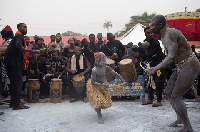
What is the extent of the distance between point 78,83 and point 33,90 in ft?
4.82

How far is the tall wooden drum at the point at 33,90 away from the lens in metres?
7.45

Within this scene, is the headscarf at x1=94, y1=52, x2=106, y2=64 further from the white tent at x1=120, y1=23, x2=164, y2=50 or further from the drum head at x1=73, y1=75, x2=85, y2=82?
the white tent at x1=120, y1=23, x2=164, y2=50

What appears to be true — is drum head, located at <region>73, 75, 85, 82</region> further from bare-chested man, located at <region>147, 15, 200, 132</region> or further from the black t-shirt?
bare-chested man, located at <region>147, 15, 200, 132</region>

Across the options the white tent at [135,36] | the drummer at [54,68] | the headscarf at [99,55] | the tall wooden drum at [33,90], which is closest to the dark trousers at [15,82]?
the tall wooden drum at [33,90]

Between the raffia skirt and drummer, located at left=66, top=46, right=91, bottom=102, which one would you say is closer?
the raffia skirt

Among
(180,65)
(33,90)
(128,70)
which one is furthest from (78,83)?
(180,65)

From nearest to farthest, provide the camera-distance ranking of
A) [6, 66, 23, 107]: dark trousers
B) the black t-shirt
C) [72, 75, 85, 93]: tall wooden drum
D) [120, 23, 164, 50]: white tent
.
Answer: [6, 66, 23, 107]: dark trousers
[72, 75, 85, 93]: tall wooden drum
the black t-shirt
[120, 23, 164, 50]: white tent

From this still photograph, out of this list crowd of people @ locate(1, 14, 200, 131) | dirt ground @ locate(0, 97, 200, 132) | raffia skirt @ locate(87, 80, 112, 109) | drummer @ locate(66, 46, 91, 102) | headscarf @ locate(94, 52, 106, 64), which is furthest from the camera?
drummer @ locate(66, 46, 91, 102)

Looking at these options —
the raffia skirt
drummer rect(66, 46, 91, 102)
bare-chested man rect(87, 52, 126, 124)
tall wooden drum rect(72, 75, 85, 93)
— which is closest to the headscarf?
bare-chested man rect(87, 52, 126, 124)

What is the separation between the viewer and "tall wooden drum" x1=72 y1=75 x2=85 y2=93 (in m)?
7.64

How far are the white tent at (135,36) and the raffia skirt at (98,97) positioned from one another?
1134 cm

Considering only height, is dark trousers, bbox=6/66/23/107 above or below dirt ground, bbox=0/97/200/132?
above

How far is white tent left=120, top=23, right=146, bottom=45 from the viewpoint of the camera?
54.0 ft

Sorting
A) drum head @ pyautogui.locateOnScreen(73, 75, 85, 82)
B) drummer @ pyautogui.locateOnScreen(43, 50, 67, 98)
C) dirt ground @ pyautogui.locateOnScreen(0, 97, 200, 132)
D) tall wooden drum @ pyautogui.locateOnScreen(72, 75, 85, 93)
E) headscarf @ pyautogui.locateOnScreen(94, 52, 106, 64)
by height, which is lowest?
dirt ground @ pyautogui.locateOnScreen(0, 97, 200, 132)
